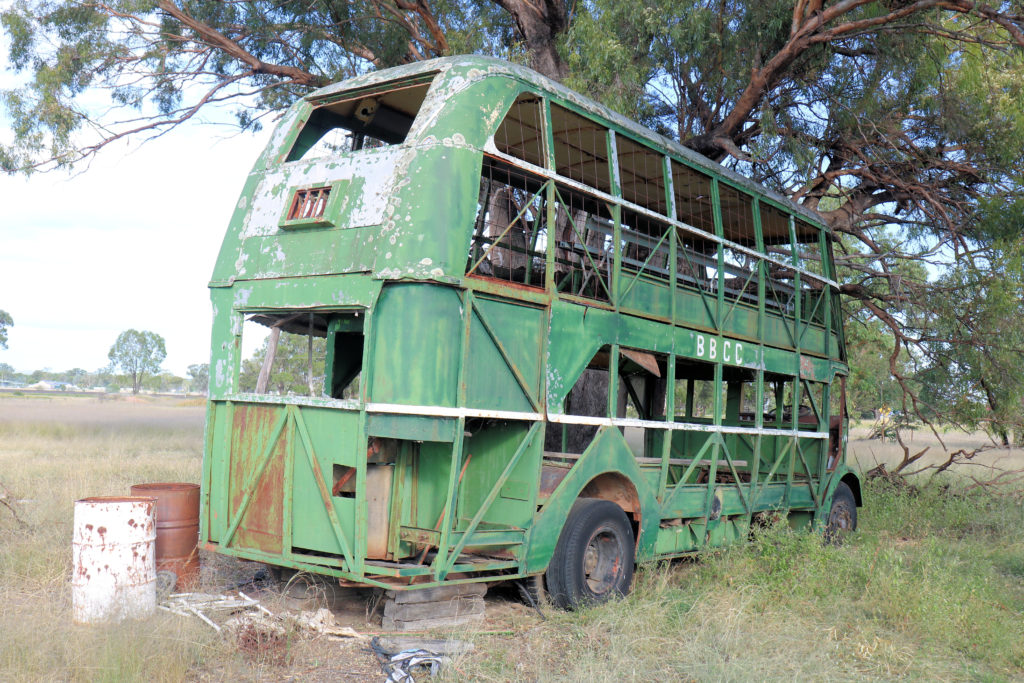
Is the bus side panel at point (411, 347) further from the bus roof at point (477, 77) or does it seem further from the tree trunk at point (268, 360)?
the bus roof at point (477, 77)

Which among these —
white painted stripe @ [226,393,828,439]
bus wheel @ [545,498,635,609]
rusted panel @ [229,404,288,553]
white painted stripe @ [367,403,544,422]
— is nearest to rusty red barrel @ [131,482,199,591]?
rusted panel @ [229,404,288,553]

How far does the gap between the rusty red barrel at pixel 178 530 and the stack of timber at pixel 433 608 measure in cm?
185

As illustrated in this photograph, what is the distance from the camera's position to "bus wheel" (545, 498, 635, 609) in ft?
21.6

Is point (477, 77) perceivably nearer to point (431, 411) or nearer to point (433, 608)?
point (431, 411)

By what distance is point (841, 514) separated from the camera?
11438 millimetres

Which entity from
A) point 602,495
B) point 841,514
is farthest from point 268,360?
point 841,514

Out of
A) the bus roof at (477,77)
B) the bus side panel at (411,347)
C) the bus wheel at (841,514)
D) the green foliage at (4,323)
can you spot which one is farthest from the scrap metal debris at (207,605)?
the green foliage at (4,323)

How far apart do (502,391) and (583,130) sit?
117 inches

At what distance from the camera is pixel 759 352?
9461 mm

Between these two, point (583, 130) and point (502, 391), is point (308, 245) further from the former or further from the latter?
point (583, 130)

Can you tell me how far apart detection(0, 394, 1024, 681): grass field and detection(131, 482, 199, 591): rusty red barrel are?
2.15 feet

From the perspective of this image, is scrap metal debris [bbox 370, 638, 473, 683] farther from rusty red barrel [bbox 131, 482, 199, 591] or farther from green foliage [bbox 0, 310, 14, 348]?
green foliage [bbox 0, 310, 14, 348]

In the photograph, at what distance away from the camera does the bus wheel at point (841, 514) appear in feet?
36.4

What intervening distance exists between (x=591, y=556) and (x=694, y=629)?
1.20m
